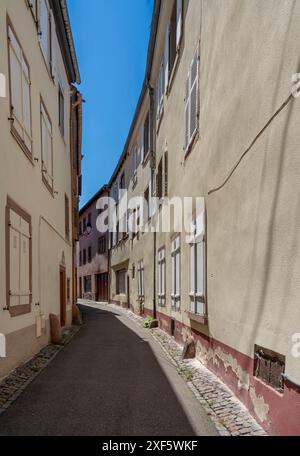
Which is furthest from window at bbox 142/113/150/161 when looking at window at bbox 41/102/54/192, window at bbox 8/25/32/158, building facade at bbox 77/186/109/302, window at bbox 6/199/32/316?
building facade at bbox 77/186/109/302

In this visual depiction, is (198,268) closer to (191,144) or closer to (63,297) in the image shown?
(191,144)

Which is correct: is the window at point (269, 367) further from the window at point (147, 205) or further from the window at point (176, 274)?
the window at point (147, 205)

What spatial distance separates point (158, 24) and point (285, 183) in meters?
10.6

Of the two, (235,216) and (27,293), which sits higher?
(235,216)

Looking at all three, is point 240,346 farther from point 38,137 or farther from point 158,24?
point 158,24

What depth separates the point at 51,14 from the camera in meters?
12.1

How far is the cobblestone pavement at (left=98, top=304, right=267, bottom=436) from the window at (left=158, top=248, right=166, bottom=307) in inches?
174

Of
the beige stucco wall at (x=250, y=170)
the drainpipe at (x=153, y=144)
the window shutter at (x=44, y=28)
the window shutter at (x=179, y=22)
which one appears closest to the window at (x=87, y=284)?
the drainpipe at (x=153, y=144)

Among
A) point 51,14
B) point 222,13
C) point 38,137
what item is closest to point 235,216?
point 222,13

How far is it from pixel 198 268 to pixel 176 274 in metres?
2.79

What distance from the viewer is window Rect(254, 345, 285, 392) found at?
438cm

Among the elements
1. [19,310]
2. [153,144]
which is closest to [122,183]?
[153,144]

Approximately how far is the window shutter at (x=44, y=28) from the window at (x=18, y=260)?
452cm
